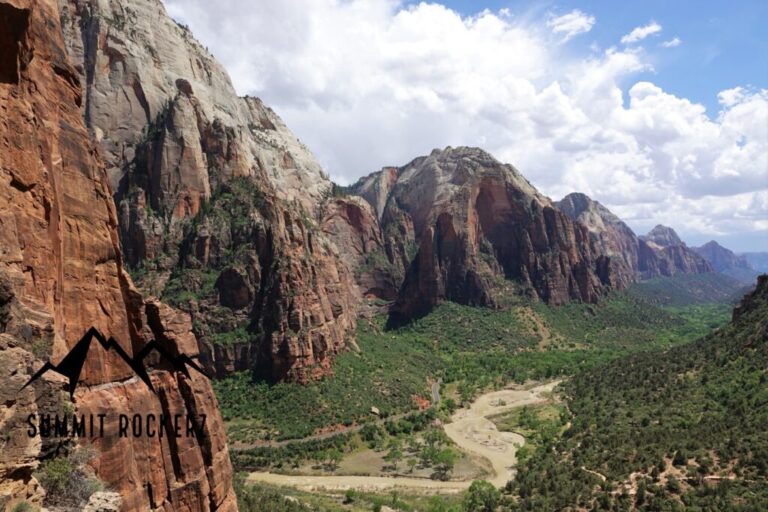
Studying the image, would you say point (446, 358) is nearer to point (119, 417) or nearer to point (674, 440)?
point (674, 440)

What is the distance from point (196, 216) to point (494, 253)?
108179 millimetres

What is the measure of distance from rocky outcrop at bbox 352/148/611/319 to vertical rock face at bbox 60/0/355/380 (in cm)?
4695

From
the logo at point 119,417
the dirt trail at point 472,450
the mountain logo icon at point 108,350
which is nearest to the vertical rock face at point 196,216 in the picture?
the dirt trail at point 472,450

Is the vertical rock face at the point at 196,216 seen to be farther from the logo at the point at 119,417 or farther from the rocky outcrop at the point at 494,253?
the logo at the point at 119,417

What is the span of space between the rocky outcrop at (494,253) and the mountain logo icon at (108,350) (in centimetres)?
13894

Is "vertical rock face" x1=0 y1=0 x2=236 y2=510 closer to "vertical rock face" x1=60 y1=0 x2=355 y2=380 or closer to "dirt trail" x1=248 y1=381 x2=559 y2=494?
"dirt trail" x1=248 y1=381 x2=559 y2=494

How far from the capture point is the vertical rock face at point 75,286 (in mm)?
21516

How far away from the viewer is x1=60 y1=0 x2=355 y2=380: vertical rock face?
94375 mm

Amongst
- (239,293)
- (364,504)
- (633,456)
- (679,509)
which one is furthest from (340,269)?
(679,509)

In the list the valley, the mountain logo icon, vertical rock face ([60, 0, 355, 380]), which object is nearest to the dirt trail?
the valley


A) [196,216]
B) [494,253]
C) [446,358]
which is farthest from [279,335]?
[494,253]

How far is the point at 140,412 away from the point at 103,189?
12894mm

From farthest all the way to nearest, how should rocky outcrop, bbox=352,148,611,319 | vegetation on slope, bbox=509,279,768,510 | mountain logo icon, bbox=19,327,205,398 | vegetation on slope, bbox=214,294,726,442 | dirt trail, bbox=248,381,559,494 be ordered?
rocky outcrop, bbox=352,148,611,319 → vegetation on slope, bbox=214,294,726,442 → dirt trail, bbox=248,381,559,494 → vegetation on slope, bbox=509,279,768,510 → mountain logo icon, bbox=19,327,205,398

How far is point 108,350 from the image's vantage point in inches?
1112
